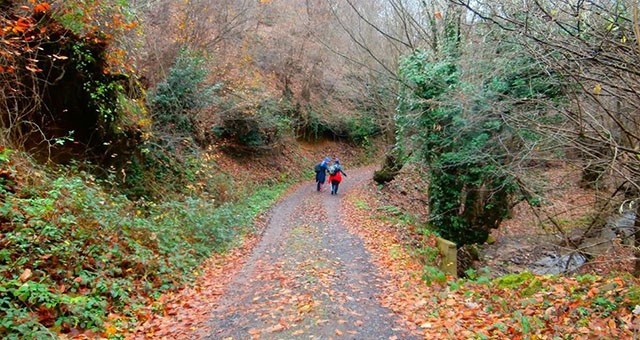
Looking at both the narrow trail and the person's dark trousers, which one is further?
the person's dark trousers

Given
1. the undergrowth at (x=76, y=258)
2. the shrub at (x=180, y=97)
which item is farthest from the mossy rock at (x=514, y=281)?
the shrub at (x=180, y=97)

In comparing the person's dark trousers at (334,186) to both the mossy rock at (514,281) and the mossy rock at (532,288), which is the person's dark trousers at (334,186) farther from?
the mossy rock at (532,288)

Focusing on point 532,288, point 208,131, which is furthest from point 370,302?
point 208,131

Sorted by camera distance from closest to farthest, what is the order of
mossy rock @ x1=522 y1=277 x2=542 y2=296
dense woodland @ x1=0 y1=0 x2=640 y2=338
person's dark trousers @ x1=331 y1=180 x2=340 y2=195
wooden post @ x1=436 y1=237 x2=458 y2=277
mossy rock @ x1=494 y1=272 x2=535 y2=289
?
dense woodland @ x1=0 y1=0 x2=640 y2=338 → mossy rock @ x1=522 y1=277 x2=542 y2=296 → mossy rock @ x1=494 y1=272 x2=535 y2=289 → wooden post @ x1=436 y1=237 x2=458 y2=277 → person's dark trousers @ x1=331 y1=180 x2=340 y2=195

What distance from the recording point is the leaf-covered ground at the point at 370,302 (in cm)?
519

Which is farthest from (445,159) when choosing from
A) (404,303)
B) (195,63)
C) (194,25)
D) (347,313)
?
(194,25)

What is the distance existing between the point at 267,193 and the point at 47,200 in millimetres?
13060

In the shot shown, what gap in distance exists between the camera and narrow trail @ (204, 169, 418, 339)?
17.5 ft

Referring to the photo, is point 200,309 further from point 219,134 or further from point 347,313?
point 219,134

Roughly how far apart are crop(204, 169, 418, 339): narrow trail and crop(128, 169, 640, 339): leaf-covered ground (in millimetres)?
18

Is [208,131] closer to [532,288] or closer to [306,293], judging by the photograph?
[306,293]

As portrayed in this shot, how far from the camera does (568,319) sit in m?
5.21

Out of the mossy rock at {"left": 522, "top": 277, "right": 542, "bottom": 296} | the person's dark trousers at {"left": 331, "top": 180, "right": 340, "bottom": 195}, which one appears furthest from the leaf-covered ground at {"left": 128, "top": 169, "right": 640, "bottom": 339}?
the person's dark trousers at {"left": 331, "top": 180, "right": 340, "bottom": 195}

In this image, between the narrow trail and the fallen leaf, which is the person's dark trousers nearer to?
the narrow trail
